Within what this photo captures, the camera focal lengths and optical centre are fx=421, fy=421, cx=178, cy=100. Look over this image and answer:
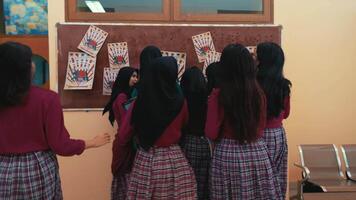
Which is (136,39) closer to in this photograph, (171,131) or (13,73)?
(171,131)

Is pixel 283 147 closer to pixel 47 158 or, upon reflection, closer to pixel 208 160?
pixel 208 160

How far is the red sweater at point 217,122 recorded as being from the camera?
7.93ft

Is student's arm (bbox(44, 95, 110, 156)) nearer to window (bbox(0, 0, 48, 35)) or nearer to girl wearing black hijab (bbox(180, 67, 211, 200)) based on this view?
girl wearing black hijab (bbox(180, 67, 211, 200))

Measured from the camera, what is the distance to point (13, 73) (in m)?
1.90

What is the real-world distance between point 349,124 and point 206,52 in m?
1.57

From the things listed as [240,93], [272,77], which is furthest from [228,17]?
[240,93]

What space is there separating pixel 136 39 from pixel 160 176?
1424 mm

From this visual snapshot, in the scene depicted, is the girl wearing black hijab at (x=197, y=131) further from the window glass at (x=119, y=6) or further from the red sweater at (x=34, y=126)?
the window glass at (x=119, y=6)

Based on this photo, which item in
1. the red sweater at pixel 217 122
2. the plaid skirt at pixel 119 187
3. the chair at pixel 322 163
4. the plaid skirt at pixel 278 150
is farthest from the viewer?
the chair at pixel 322 163

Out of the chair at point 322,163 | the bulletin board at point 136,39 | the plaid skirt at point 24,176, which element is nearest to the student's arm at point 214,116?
the plaid skirt at point 24,176

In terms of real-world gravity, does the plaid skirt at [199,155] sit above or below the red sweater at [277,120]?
below

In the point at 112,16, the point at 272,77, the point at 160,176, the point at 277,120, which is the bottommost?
the point at 160,176

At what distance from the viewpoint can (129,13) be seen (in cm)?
344

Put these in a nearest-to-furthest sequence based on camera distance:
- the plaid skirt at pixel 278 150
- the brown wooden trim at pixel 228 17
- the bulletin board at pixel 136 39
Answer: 1. the plaid skirt at pixel 278 150
2. the bulletin board at pixel 136 39
3. the brown wooden trim at pixel 228 17
